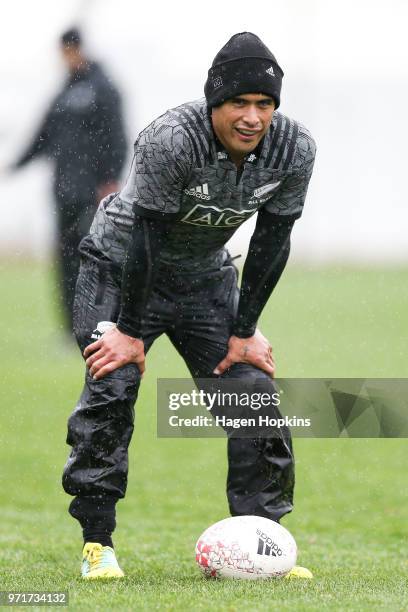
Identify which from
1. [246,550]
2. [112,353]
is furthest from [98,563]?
[112,353]

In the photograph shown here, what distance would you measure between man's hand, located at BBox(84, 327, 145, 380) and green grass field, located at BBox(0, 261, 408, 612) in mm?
880

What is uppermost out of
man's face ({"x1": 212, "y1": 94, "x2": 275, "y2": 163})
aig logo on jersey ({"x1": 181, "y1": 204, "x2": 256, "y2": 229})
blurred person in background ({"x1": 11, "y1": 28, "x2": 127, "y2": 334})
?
blurred person in background ({"x1": 11, "y1": 28, "x2": 127, "y2": 334})

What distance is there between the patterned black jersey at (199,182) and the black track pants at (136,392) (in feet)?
0.55

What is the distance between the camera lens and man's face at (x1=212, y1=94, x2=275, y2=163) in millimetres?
5066

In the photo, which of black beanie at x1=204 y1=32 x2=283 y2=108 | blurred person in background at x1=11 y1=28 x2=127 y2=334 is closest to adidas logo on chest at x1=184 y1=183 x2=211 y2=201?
black beanie at x1=204 y1=32 x2=283 y2=108

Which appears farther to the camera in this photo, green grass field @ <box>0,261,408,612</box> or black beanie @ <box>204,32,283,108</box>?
black beanie @ <box>204,32,283,108</box>

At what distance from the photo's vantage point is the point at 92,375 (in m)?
5.31

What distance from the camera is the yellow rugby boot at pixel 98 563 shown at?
5180 mm

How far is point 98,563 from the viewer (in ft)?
17.2

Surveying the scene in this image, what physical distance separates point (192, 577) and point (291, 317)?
14.4 meters

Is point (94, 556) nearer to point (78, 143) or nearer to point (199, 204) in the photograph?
point (199, 204)

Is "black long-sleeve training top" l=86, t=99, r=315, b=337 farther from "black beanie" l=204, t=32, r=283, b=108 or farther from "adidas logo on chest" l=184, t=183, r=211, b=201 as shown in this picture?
"black beanie" l=204, t=32, r=283, b=108

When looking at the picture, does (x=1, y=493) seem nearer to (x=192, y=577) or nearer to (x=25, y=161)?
(x=192, y=577)

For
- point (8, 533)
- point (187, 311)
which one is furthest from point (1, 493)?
point (187, 311)
